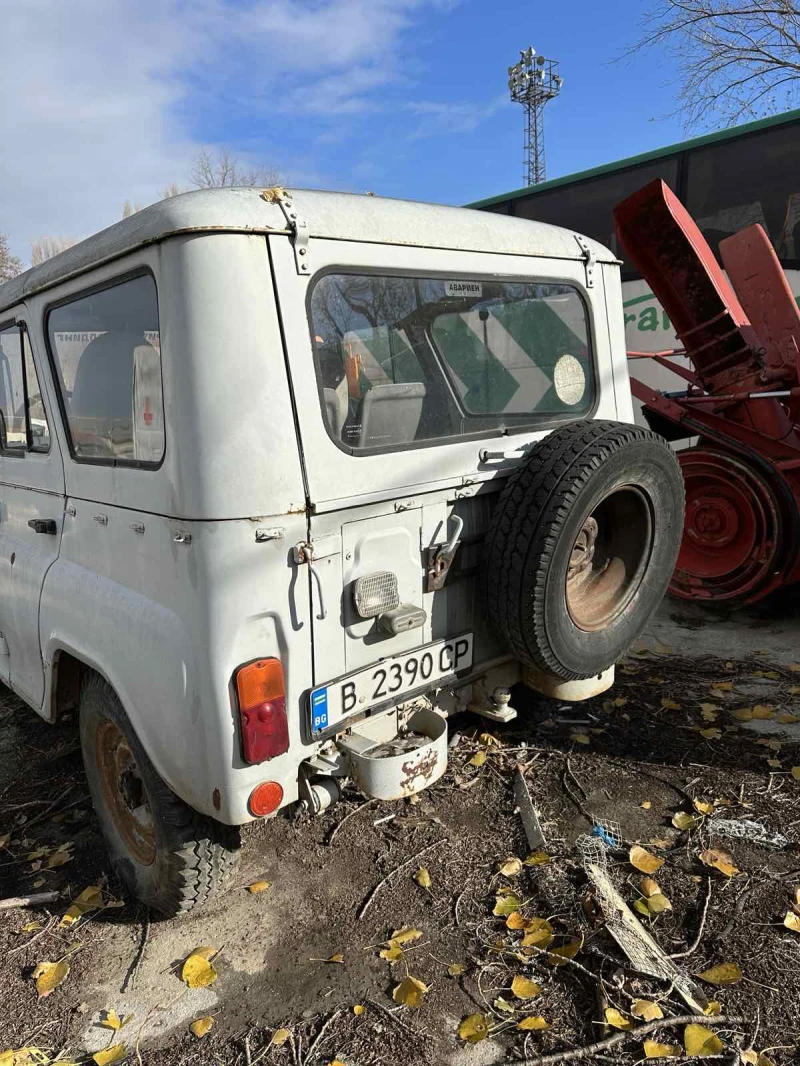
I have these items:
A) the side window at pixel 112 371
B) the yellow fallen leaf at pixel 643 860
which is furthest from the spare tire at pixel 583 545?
the side window at pixel 112 371

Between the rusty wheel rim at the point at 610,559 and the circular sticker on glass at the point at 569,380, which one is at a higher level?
the circular sticker on glass at the point at 569,380

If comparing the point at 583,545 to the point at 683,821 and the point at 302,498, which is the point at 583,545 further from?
the point at 302,498

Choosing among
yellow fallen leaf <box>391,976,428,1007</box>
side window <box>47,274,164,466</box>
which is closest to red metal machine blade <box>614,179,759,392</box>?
side window <box>47,274,164,466</box>

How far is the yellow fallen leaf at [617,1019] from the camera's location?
1.96 meters

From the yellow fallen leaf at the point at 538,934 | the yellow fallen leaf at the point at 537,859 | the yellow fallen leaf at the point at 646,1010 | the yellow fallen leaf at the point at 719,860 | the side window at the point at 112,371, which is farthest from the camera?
the yellow fallen leaf at the point at 537,859

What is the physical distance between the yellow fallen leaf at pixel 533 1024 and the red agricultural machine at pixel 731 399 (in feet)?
12.0

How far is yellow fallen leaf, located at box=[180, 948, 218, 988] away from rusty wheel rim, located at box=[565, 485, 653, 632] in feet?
5.84

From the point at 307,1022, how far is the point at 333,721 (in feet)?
2.83

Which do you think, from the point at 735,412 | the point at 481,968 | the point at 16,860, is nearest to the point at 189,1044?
the point at 481,968

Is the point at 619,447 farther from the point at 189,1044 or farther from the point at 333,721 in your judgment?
the point at 189,1044

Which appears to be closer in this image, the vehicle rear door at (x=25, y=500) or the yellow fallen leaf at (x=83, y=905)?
the yellow fallen leaf at (x=83, y=905)

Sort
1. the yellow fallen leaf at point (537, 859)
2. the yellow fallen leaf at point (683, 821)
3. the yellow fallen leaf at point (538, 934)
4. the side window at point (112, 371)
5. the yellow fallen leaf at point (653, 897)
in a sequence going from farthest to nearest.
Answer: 1. the yellow fallen leaf at point (683, 821)
2. the yellow fallen leaf at point (537, 859)
3. the yellow fallen leaf at point (653, 897)
4. the yellow fallen leaf at point (538, 934)
5. the side window at point (112, 371)

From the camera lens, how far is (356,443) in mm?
2314

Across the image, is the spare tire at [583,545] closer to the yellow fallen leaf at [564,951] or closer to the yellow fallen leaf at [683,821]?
the yellow fallen leaf at [683,821]
